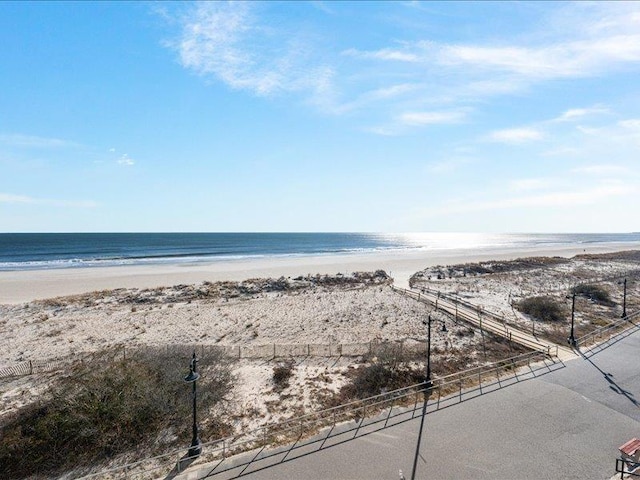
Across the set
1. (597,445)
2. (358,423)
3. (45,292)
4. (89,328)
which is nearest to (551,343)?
(597,445)

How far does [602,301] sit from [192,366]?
3998cm

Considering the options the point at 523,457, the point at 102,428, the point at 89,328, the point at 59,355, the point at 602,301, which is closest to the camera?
the point at 523,457

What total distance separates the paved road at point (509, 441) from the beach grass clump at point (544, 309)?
1295cm

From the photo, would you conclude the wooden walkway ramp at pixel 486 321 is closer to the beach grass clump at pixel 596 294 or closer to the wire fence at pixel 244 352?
the wire fence at pixel 244 352

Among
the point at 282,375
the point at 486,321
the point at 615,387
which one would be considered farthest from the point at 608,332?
the point at 282,375

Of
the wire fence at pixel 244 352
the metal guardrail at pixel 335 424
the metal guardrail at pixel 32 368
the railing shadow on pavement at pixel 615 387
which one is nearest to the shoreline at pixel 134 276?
the wire fence at pixel 244 352

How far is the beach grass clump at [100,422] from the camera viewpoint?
1267 cm

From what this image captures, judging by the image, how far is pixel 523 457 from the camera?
41.2ft

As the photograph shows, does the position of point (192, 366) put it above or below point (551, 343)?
above

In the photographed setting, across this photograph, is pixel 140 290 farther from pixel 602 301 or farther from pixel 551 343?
pixel 602 301

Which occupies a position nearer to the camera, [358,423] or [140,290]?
[358,423]

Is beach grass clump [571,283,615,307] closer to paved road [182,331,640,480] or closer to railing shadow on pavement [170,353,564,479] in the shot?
railing shadow on pavement [170,353,564,479]

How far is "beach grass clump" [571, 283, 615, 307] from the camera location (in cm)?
3588

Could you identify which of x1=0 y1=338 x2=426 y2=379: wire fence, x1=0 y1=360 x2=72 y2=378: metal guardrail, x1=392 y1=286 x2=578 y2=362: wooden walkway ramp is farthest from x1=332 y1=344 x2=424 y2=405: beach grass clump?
x1=0 y1=360 x2=72 y2=378: metal guardrail
